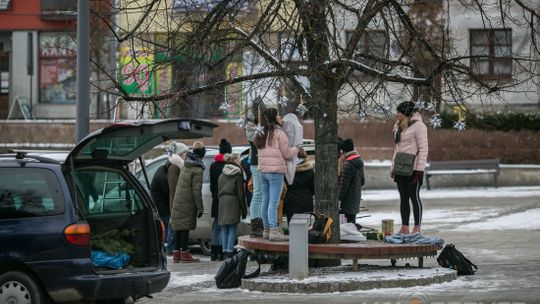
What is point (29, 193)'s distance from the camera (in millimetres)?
11062

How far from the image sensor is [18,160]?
1130 cm

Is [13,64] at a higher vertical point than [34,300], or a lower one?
higher

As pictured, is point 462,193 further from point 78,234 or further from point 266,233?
point 78,234

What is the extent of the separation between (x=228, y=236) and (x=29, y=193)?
7.13m

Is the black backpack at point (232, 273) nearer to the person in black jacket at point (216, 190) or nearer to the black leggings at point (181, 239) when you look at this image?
the black leggings at point (181, 239)

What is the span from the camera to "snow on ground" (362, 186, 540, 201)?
96.6 feet

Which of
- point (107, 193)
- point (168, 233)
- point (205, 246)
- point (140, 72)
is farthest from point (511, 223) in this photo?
point (107, 193)

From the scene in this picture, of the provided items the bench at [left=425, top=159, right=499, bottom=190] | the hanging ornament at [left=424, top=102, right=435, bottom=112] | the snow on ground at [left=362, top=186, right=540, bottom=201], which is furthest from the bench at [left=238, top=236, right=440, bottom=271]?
the bench at [left=425, top=159, right=499, bottom=190]

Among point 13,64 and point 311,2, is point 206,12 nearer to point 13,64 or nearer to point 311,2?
point 311,2

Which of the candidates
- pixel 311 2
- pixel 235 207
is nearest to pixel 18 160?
pixel 311 2

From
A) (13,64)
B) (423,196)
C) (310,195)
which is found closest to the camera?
(310,195)

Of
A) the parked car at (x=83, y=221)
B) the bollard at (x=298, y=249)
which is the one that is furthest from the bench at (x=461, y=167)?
the parked car at (x=83, y=221)

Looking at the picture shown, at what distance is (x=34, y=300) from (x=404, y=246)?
5.12m

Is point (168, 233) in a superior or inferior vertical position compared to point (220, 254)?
superior
